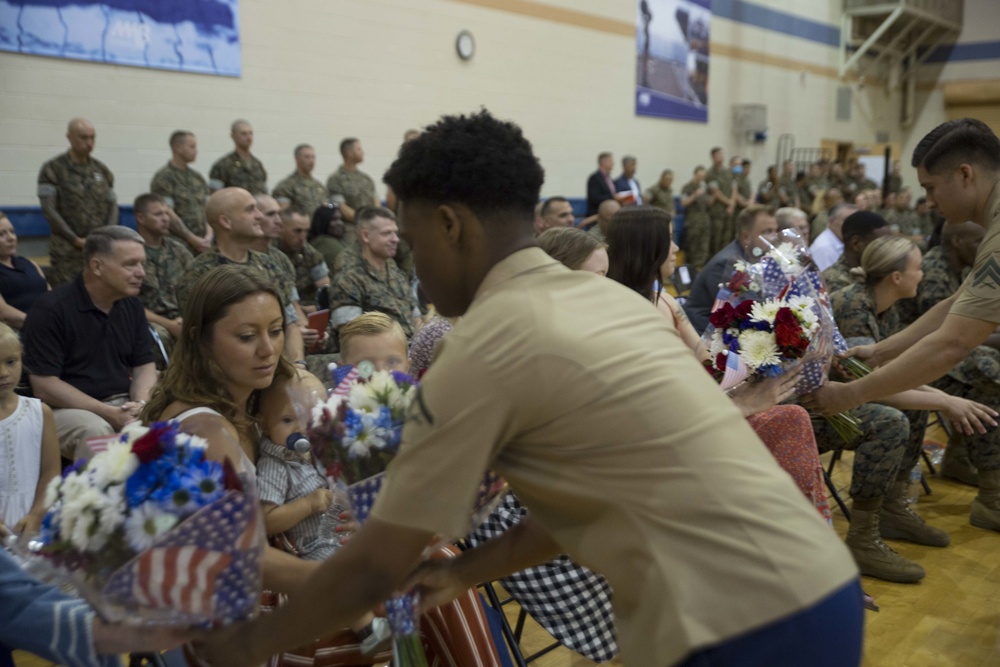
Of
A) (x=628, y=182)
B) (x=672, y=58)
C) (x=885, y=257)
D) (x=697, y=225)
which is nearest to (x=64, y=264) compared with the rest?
(x=885, y=257)

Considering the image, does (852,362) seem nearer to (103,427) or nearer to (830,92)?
(103,427)

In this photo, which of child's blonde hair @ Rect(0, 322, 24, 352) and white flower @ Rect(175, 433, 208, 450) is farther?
child's blonde hair @ Rect(0, 322, 24, 352)

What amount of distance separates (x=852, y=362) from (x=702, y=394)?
2.45 metres

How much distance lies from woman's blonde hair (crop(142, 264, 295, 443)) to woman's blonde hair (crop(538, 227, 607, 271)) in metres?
1.39

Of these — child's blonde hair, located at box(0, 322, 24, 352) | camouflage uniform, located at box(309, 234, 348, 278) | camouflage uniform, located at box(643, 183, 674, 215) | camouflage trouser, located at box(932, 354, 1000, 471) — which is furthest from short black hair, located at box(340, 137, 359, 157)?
child's blonde hair, located at box(0, 322, 24, 352)

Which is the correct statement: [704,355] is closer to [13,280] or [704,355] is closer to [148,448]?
[148,448]

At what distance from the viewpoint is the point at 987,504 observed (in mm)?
4492

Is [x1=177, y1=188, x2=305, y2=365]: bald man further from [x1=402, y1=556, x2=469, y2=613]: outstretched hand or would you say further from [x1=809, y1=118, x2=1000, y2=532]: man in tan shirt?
[x1=402, y1=556, x2=469, y2=613]: outstretched hand

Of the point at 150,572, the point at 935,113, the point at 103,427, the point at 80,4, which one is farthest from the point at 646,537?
the point at 935,113

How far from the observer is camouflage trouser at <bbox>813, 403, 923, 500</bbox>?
3.85 m

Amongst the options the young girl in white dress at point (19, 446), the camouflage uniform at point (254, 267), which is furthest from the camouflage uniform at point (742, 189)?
the young girl in white dress at point (19, 446)

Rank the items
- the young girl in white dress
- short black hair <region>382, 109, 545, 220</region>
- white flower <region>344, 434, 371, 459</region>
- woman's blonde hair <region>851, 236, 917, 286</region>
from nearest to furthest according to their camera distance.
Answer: short black hair <region>382, 109, 545, 220</region>, white flower <region>344, 434, 371, 459</region>, the young girl in white dress, woman's blonde hair <region>851, 236, 917, 286</region>

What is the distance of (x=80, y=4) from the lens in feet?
24.2

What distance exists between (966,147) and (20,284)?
4809 mm
